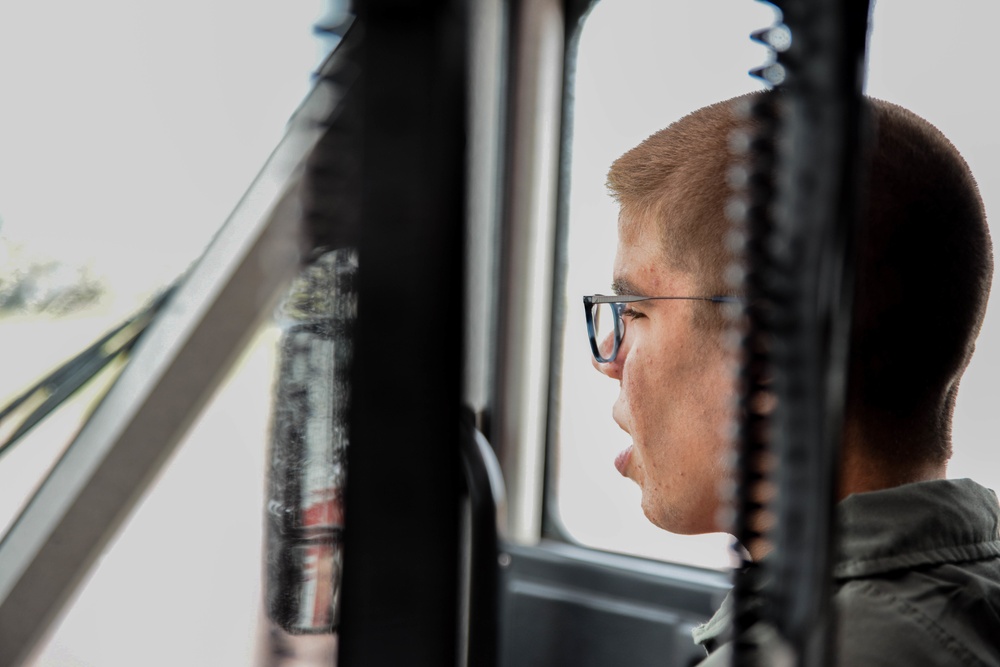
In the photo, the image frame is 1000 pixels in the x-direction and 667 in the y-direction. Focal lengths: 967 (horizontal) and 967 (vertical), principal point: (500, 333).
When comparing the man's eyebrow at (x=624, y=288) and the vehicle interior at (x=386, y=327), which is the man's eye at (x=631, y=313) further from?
the vehicle interior at (x=386, y=327)

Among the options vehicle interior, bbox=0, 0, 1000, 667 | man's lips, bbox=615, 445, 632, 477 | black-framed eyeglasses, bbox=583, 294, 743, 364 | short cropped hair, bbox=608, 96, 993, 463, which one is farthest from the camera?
man's lips, bbox=615, 445, 632, 477

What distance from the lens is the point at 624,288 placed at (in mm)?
1300

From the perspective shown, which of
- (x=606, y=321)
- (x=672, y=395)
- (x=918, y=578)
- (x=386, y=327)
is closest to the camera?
(x=386, y=327)

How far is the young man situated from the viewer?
827 mm

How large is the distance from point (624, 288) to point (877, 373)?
0.42 m

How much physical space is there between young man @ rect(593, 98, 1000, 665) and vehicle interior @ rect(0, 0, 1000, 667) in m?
0.27

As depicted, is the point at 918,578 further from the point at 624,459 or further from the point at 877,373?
the point at 624,459

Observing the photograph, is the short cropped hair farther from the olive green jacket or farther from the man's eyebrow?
the man's eyebrow

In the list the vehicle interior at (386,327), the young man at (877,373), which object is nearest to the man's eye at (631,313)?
the young man at (877,373)

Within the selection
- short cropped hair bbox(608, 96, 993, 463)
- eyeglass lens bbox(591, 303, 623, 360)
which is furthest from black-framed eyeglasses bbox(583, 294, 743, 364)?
short cropped hair bbox(608, 96, 993, 463)

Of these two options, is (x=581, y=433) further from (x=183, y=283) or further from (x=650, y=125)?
(x=183, y=283)

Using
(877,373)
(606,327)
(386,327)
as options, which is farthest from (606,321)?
(386,327)

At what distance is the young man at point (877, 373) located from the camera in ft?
2.71

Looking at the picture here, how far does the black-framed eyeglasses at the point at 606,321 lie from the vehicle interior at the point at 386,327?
0.16 metres
